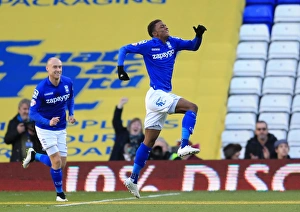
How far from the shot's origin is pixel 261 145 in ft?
57.8

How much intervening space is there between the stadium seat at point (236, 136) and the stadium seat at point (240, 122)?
166 millimetres

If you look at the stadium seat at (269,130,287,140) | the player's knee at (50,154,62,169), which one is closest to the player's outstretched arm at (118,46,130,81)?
the player's knee at (50,154,62,169)

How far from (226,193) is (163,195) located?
0.98 m

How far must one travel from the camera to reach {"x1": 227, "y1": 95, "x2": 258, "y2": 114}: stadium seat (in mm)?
20281

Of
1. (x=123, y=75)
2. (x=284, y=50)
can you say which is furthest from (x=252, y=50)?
(x=123, y=75)

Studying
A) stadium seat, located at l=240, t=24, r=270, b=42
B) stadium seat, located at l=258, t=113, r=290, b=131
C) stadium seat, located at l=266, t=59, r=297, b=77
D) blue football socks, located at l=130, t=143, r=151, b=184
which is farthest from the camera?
stadium seat, located at l=240, t=24, r=270, b=42

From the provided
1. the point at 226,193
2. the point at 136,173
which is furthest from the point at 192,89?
the point at 136,173

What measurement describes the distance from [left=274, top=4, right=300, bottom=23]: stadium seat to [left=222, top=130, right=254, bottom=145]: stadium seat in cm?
299

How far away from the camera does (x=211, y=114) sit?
19.7 m

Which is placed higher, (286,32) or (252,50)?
(286,32)

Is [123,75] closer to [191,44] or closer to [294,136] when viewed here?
[191,44]

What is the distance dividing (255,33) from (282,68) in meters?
1.12

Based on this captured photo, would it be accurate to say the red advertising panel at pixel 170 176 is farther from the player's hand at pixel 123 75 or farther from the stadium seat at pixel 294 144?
the player's hand at pixel 123 75

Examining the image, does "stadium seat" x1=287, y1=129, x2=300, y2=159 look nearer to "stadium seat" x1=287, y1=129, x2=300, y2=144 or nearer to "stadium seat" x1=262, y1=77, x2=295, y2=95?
"stadium seat" x1=287, y1=129, x2=300, y2=144
